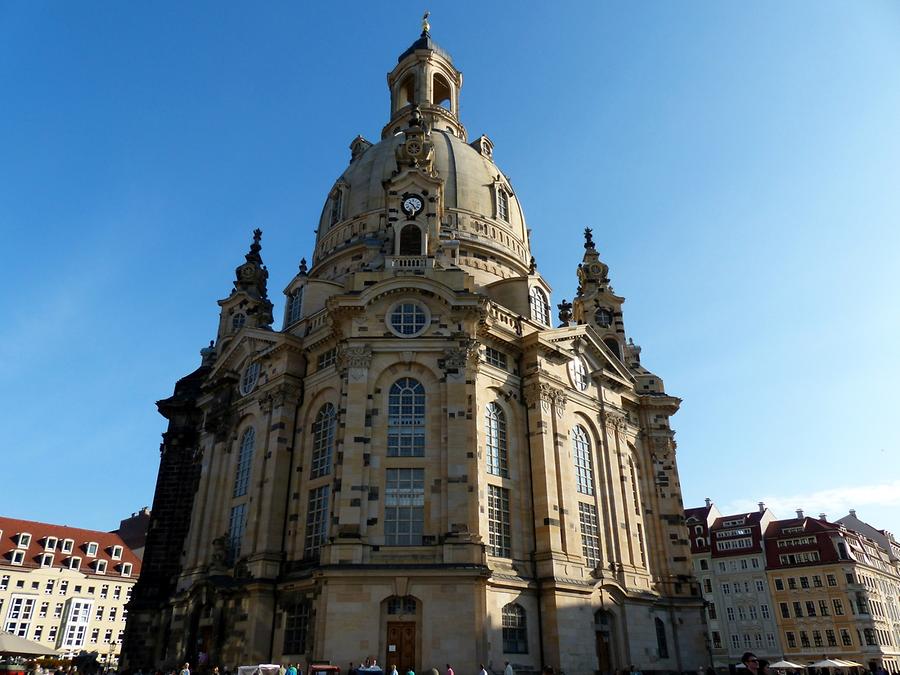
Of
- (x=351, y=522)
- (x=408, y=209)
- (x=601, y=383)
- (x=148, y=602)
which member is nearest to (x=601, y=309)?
(x=601, y=383)

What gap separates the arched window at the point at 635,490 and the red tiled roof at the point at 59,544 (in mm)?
59912

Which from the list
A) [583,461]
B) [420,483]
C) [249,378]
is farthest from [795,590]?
[249,378]

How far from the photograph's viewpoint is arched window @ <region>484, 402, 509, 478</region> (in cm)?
3994

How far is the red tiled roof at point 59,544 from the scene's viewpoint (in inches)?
2757

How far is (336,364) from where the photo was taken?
41031mm

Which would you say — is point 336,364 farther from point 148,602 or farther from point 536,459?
point 148,602

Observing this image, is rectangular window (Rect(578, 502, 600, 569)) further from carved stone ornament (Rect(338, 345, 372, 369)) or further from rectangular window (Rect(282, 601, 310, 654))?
rectangular window (Rect(282, 601, 310, 654))

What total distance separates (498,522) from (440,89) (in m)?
54.2

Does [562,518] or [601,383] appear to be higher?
[601,383]

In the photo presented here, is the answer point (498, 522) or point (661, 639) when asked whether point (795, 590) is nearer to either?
point (661, 639)

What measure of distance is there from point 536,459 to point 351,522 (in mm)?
12237

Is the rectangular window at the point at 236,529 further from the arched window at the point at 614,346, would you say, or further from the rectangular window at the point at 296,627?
the arched window at the point at 614,346

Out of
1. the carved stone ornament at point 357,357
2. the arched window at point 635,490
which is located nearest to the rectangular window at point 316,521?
the carved stone ornament at point 357,357

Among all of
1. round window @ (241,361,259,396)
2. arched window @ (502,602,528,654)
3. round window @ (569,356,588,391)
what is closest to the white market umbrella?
round window @ (241,361,259,396)
